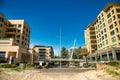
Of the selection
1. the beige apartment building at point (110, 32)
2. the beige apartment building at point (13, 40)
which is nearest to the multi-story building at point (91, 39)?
the beige apartment building at point (110, 32)

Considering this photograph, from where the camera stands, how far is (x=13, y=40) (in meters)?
63.3

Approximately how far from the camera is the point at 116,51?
53.1m

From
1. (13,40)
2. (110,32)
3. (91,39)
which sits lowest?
(13,40)

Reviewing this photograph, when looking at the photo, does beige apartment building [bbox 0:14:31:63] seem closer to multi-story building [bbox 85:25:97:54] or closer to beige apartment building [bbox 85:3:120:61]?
beige apartment building [bbox 85:3:120:61]

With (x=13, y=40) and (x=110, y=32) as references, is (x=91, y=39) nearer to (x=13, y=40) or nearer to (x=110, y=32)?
(x=110, y=32)

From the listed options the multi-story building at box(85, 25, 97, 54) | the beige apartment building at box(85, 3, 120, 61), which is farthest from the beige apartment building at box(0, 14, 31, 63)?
the multi-story building at box(85, 25, 97, 54)

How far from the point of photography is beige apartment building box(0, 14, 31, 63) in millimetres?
57188

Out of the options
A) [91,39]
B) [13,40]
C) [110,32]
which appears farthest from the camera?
[91,39]

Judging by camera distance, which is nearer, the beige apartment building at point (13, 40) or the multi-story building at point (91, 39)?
the beige apartment building at point (13, 40)

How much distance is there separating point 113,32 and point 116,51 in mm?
11427

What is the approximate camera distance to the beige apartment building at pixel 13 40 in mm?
57188

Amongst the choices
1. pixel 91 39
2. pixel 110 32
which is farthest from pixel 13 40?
pixel 91 39

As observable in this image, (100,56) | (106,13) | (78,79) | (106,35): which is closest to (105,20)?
(106,13)

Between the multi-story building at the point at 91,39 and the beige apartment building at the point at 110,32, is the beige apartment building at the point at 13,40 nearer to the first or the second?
the beige apartment building at the point at 110,32
